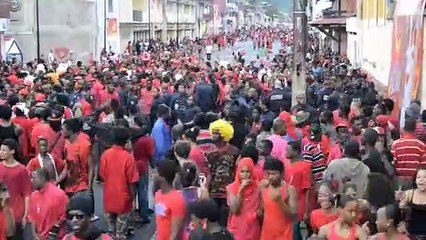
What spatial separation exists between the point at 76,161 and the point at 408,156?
3666mm

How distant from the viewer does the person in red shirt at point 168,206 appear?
825 cm

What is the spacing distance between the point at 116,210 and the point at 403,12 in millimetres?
8391

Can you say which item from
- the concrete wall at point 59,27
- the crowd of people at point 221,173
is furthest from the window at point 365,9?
the crowd of people at point 221,173

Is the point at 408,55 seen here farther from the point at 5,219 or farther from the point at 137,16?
the point at 137,16

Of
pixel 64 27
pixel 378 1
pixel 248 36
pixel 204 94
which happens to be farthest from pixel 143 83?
pixel 248 36

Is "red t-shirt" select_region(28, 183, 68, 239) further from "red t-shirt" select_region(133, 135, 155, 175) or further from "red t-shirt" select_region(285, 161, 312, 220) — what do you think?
"red t-shirt" select_region(133, 135, 155, 175)

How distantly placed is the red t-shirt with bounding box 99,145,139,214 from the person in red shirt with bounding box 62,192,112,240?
12.8 ft

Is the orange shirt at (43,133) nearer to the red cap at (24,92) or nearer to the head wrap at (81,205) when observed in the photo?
the head wrap at (81,205)

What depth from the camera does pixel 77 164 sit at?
1131 cm

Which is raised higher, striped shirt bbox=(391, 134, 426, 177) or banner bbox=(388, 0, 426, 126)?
banner bbox=(388, 0, 426, 126)

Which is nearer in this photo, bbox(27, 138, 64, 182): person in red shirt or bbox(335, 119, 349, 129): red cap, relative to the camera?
bbox(27, 138, 64, 182): person in red shirt

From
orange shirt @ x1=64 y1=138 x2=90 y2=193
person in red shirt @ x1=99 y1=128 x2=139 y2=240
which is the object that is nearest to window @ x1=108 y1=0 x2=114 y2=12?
orange shirt @ x1=64 y1=138 x2=90 y2=193

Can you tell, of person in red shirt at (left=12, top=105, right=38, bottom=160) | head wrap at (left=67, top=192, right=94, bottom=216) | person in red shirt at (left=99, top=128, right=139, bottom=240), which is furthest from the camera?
person in red shirt at (left=12, top=105, right=38, bottom=160)

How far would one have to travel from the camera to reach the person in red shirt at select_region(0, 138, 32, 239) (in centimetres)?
934
